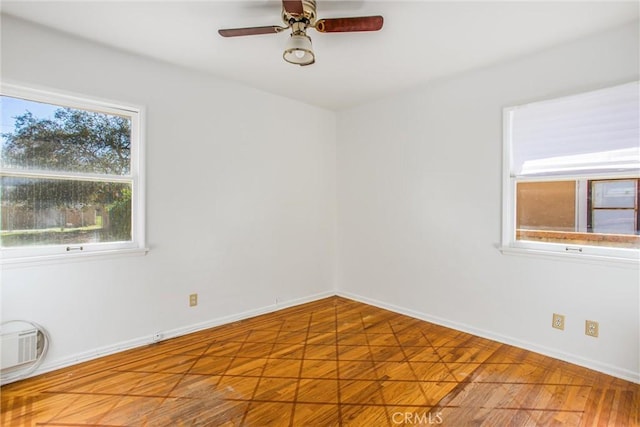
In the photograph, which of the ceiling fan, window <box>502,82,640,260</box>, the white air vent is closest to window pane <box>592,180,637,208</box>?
window <box>502,82,640,260</box>

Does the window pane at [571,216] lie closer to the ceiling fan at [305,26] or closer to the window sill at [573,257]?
the window sill at [573,257]

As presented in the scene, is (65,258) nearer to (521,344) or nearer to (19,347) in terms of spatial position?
(19,347)

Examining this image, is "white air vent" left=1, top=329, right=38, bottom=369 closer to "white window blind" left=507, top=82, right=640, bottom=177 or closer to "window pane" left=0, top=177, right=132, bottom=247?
"window pane" left=0, top=177, right=132, bottom=247

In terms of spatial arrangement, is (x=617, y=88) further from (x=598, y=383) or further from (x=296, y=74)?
(x=296, y=74)

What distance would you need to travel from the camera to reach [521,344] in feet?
9.20

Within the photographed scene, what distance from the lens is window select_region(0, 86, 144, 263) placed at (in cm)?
231

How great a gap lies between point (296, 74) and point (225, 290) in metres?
2.26

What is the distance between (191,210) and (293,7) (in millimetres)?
2014

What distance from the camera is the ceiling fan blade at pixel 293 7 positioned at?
1.76m

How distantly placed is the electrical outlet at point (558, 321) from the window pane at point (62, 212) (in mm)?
3576

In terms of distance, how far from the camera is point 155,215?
2.89 m

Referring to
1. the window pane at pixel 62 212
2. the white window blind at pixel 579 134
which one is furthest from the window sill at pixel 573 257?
the window pane at pixel 62 212

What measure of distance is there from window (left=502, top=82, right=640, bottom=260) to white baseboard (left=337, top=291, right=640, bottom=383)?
2.60 ft

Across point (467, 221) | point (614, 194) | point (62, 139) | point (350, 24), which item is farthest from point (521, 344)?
point (62, 139)
